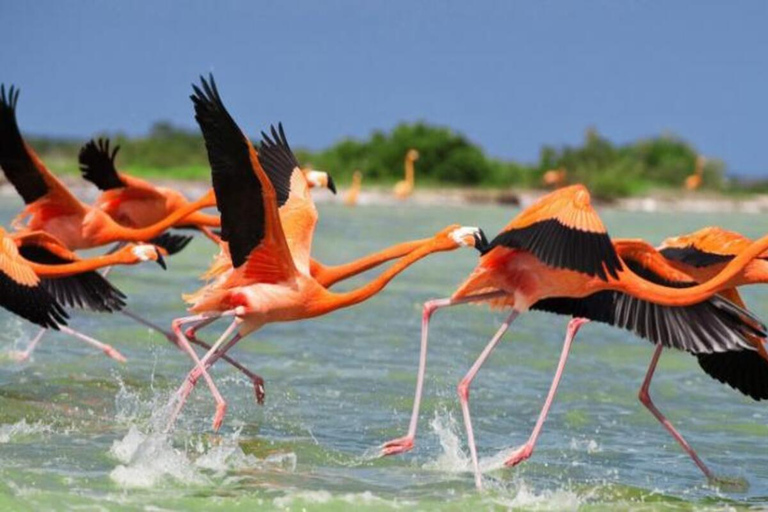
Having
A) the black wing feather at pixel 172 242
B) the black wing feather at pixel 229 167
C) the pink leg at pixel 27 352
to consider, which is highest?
the black wing feather at pixel 229 167

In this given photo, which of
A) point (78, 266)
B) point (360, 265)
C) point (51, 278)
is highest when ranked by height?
point (360, 265)

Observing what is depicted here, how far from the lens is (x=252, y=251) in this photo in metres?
6.52

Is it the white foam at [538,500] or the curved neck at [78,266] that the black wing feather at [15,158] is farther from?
the white foam at [538,500]

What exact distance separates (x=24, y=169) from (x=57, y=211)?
0.57 m

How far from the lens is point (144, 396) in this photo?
26.0ft

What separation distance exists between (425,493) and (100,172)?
5.30 m

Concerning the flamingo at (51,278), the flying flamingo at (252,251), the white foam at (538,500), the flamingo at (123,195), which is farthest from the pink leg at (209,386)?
the flamingo at (123,195)

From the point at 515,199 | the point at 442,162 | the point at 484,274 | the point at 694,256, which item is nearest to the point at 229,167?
the point at 484,274

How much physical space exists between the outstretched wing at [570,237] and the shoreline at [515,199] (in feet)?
95.5

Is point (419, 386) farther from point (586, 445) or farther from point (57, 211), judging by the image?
point (57, 211)

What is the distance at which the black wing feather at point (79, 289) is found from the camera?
8.12 meters

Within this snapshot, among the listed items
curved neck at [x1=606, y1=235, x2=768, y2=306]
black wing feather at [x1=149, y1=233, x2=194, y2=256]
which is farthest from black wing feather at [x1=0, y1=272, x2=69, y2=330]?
curved neck at [x1=606, y1=235, x2=768, y2=306]

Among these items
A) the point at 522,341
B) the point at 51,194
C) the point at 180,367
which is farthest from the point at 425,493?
the point at 522,341

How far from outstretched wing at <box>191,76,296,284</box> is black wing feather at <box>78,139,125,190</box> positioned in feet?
12.4
